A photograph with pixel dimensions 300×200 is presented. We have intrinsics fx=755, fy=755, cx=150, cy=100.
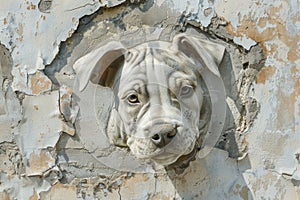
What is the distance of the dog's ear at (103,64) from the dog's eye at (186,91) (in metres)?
0.21

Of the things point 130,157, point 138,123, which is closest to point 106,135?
point 130,157

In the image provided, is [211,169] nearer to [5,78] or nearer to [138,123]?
[138,123]

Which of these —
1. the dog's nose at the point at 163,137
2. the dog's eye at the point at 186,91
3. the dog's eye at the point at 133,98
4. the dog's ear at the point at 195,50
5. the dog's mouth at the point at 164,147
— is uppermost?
the dog's ear at the point at 195,50

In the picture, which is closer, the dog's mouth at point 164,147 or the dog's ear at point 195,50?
the dog's mouth at point 164,147

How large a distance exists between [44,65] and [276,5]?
73 centimetres

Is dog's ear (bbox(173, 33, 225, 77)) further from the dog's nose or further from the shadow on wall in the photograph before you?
the dog's nose

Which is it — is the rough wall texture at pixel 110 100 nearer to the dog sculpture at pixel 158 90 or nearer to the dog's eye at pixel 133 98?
the dog sculpture at pixel 158 90

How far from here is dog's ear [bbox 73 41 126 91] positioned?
2.14m

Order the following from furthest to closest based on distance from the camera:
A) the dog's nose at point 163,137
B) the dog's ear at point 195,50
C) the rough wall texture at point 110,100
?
1. the rough wall texture at point 110,100
2. the dog's ear at point 195,50
3. the dog's nose at point 163,137

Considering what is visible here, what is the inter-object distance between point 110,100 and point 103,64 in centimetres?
13

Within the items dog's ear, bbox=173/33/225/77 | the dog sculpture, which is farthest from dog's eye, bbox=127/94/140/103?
dog's ear, bbox=173/33/225/77

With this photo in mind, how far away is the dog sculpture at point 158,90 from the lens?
1.99 meters

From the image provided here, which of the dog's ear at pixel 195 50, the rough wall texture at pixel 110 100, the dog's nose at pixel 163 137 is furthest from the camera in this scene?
the rough wall texture at pixel 110 100

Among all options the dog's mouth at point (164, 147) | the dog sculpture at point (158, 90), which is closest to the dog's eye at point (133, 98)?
the dog sculpture at point (158, 90)
